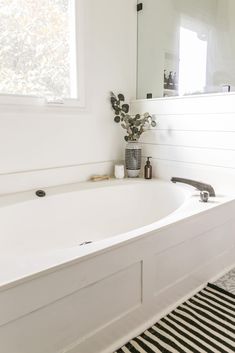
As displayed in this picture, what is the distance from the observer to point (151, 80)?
2576 mm

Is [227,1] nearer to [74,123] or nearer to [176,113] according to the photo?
[176,113]

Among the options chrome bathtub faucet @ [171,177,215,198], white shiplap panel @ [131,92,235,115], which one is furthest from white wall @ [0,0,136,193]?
chrome bathtub faucet @ [171,177,215,198]

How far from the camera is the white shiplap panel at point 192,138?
1972 mm

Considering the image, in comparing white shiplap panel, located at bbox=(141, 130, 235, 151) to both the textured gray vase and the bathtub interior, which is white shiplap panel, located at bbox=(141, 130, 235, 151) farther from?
the bathtub interior

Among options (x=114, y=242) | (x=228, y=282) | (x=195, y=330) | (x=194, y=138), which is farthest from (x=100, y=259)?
(x=194, y=138)

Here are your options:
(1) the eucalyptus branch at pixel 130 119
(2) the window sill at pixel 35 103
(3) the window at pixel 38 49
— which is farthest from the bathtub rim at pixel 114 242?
(3) the window at pixel 38 49

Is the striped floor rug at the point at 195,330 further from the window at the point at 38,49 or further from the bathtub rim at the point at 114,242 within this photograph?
the window at the point at 38,49

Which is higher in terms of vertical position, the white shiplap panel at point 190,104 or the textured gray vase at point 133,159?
the white shiplap panel at point 190,104

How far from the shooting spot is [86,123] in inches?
89.9

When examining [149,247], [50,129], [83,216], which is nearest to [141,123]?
[50,129]

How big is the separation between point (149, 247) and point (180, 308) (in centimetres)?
50

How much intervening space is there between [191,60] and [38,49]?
1.33 metres

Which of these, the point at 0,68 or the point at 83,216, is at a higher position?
the point at 0,68

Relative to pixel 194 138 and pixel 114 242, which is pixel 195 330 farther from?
pixel 194 138
